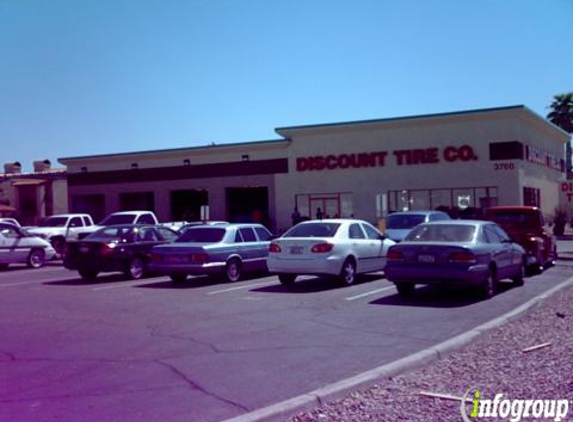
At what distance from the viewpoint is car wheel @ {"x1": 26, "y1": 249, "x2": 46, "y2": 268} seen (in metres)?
25.2

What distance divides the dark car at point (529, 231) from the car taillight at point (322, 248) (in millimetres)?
5423

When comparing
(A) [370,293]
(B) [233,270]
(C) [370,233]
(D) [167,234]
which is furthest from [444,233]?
(D) [167,234]

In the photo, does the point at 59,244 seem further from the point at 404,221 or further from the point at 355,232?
the point at 355,232

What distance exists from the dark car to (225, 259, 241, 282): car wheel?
708cm

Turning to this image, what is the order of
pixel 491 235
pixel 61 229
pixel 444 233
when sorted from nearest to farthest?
pixel 444 233 < pixel 491 235 < pixel 61 229

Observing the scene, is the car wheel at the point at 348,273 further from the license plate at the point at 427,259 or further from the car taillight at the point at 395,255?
the license plate at the point at 427,259

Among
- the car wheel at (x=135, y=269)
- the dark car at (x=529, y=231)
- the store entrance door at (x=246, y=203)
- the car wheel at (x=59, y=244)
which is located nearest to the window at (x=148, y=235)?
the car wheel at (x=135, y=269)

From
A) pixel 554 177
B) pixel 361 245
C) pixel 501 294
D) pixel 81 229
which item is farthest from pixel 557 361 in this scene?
pixel 554 177

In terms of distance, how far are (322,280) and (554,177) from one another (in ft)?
123

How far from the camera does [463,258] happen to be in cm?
1271

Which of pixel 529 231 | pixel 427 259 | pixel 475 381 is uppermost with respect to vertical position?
pixel 529 231

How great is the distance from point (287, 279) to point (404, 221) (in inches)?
237

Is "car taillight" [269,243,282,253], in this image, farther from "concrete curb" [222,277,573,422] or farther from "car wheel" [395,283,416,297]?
"concrete curb" [222,277,573,422]

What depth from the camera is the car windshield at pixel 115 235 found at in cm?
1912
